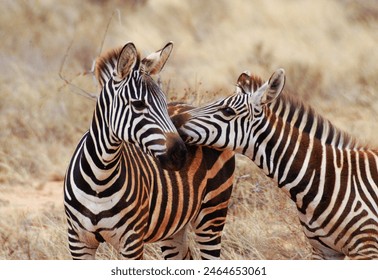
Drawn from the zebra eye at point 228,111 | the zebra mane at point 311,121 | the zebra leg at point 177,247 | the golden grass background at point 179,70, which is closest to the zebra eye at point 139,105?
the zebra eye at point 228,111

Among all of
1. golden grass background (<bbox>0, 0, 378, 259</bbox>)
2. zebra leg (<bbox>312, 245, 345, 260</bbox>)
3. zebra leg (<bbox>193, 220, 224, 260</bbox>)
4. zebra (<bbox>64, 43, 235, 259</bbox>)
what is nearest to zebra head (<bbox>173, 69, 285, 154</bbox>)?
zebra (<bbox>64, 43, 235, 259</bbox>)

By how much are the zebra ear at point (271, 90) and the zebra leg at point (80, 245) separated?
1637 mm

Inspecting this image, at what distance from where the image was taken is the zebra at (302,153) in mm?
7164

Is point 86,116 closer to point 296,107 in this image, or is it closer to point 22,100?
point 22,100

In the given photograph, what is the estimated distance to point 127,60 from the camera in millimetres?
6883

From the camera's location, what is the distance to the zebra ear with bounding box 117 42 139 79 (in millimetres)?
6828

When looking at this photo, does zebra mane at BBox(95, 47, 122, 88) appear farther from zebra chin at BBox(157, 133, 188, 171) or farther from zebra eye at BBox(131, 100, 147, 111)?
zebra chin at BBox(157, 133, 188, 171)

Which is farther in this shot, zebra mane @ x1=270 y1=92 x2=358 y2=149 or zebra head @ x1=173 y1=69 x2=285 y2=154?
zebra mane @ x1=270 y1=92 x2=358 y2=149

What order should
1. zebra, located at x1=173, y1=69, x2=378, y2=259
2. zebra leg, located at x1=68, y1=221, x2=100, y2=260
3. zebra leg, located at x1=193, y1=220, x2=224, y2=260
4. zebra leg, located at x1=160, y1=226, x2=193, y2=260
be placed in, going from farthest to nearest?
zebra leg, located at x1=160, y1=226, x2=193, y2=260, zebra leg, located at x1=193, y1=220, x2=224, y2=260, zebra, located at x1=173, y1=69, x2=378, y2=259, zebra leg, located at x1=68, y1=221, x2=100, y2=260

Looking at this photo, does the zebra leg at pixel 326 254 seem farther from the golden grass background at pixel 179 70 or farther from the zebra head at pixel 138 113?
the golden grass background at pixel 179 70

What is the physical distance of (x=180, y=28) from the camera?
16.6 metres

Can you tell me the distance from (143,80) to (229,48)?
9.38 m

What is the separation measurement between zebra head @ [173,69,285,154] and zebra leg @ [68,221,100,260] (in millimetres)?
1080
